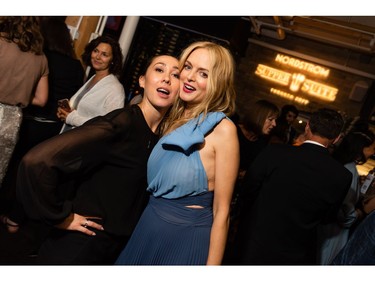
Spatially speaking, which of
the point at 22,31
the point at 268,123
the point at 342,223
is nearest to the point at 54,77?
the point at 22,31

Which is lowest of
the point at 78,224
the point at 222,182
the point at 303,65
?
the point at 78,224

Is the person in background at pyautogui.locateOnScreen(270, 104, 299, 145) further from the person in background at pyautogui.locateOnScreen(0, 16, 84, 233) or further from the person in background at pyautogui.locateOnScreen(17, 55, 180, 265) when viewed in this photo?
the person in background at pyautogui.locateOnScreen(17, 55, 180, 265)

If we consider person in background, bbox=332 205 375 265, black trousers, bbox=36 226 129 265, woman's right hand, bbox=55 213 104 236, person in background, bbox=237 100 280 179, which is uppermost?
person in background, bbox=237 100 280 179

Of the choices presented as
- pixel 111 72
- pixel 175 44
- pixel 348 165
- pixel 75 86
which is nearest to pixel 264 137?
pixel 348 165

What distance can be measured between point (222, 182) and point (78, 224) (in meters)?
0.65

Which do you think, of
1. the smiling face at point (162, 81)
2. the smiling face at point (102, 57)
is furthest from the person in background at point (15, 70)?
the smiling face at point (162, 81)

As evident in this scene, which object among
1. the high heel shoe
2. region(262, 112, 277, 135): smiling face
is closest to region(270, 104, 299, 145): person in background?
region(262, 112, 277, 135): smiling face

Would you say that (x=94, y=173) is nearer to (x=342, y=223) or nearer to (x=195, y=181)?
(x=195, y=181)

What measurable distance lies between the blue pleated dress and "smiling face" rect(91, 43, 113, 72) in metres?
1.70

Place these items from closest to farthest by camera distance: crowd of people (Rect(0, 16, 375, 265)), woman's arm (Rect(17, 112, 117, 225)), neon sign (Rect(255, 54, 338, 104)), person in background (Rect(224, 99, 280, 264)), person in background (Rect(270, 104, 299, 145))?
woman's arm (Rect(17, 112, 117, 225)) → crowd of people (Rect(0, 16, 375, 265)) → person in background (Rect(224, 99, 280, 264)) → person in background (Rect(270, 104, 299, 145)) → neon sign (Rect(255, 54, 338, 104))

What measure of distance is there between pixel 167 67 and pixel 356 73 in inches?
248

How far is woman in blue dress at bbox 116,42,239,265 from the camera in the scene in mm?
1429

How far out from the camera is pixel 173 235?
149 cm

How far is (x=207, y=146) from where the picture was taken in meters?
1.46
